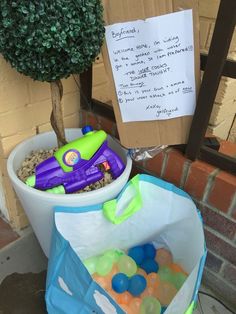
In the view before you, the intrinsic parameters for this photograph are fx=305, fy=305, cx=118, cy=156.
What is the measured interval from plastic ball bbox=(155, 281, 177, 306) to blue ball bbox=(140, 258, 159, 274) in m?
A: 0.06

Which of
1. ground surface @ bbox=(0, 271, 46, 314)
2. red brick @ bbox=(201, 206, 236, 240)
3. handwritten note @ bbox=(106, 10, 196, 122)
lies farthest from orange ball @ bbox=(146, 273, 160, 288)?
handwritten note @ bbox=(106, 10, 196, 122)

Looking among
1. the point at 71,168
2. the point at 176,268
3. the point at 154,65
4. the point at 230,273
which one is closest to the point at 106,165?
the point at 71,168

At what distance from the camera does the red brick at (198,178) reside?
0.89 m

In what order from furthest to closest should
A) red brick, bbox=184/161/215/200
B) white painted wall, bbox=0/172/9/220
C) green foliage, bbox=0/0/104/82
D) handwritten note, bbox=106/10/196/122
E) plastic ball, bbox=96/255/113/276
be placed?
white painted wall, bbox=0/172/9/220, plastic ball, bbox=96/255/113/276, red brick, bbox=184/161/215/200, handwritten note, bbox=106/10/196/122, green foliage, bbox=0/0/104/82

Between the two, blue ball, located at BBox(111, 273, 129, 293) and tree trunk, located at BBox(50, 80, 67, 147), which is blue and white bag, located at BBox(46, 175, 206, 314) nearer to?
blue ball, located at BBox(111, 273, 129, 293)

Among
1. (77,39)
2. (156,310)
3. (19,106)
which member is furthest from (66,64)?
(156,310)

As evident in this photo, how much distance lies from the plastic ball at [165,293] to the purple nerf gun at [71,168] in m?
0.41

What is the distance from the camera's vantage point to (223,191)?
2.85 feet

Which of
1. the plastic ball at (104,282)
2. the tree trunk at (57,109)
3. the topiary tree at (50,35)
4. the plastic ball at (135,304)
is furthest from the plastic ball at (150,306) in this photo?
the topiary tree at (50,35)

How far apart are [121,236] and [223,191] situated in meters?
0.36

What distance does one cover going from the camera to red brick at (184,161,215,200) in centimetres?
89

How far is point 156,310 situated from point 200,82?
665 mm

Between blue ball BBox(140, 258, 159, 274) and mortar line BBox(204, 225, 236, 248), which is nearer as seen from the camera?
mortar line BBox(204, 225, 236, 248)

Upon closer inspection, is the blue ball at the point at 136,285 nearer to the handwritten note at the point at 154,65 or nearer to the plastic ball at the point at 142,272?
the plastic ball at the point at 142,272
